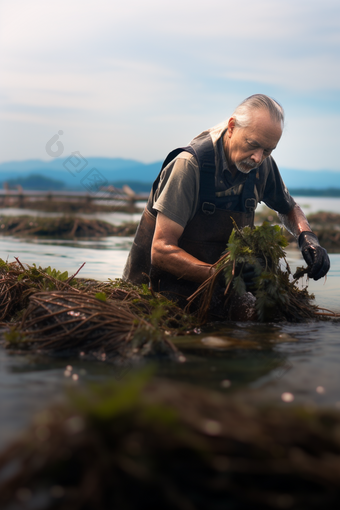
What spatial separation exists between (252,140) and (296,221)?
1358 mm

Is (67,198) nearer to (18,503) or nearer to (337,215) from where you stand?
(337,215)

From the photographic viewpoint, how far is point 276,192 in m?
5.39

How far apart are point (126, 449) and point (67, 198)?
29.5 m

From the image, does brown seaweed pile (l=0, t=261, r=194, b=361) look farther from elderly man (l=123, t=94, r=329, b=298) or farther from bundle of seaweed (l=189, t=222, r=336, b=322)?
elderly man (l=123, t=94, r=329, b=298)

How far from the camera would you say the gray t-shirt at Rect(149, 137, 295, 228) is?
441cm

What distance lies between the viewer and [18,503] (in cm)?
163

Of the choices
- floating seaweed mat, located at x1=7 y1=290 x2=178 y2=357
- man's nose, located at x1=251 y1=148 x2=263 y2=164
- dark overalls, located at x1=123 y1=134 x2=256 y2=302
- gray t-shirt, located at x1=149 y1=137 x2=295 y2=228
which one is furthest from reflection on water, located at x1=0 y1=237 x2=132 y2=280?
floating seaweed mat, located at x1=7 y1=290 x2=178 y2=357

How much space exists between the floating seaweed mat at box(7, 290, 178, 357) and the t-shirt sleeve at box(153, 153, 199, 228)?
110cm

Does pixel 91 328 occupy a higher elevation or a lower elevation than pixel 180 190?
lower

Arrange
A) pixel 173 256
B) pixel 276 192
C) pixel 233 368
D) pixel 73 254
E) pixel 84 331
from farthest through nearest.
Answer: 1. pixel 73 254
2. pixel 276 192
3. pixel 173 256
4. pixel 84 331
5. pixel 233 368

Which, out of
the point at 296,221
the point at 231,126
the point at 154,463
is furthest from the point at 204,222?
the point at 154,463

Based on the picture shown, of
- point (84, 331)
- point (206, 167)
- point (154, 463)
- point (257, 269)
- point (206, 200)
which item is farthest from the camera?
point (206, 200)

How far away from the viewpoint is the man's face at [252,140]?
4398mm

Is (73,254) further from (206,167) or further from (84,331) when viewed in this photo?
(84,331)
